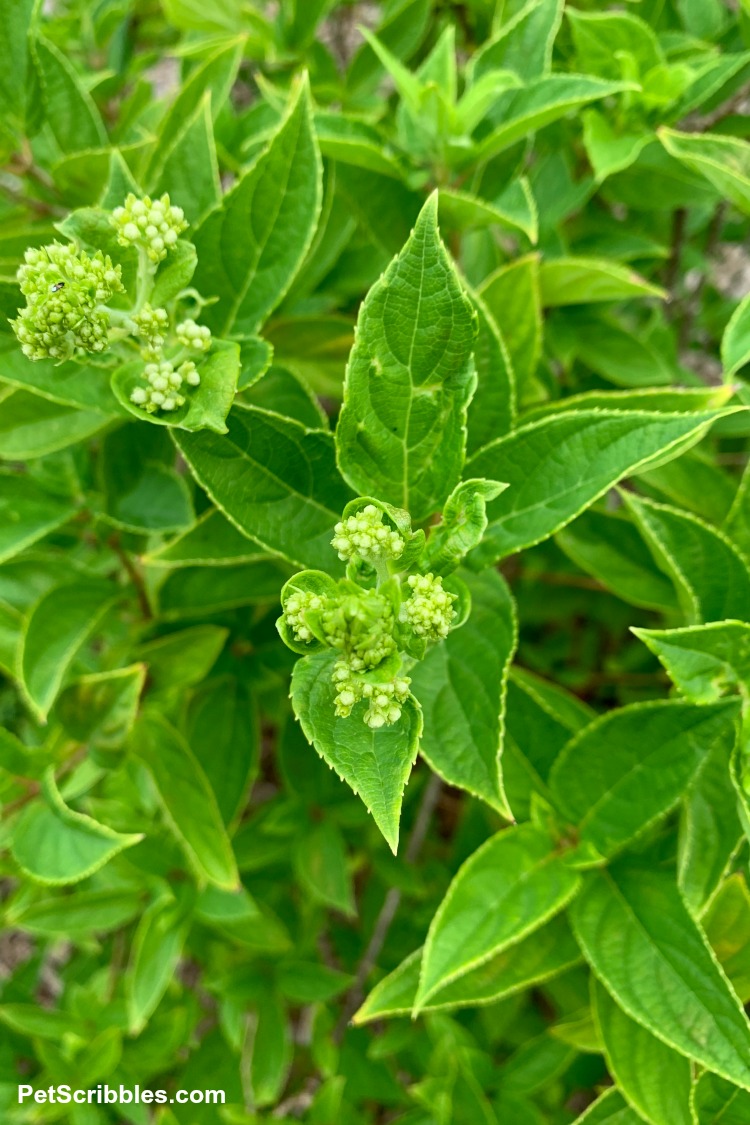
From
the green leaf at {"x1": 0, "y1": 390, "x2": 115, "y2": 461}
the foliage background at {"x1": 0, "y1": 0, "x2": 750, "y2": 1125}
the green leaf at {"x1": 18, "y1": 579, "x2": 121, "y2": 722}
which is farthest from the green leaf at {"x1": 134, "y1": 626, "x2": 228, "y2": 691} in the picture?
the green leaf at {"x1": 0, "y1": 390, "x2": 115, "y2": 461}

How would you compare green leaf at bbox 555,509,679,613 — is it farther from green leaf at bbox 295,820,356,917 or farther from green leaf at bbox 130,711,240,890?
green leaf at bbox 295,820,356,917

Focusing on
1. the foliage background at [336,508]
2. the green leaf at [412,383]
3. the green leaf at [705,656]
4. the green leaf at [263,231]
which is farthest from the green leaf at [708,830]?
the green leaf at [263,231]

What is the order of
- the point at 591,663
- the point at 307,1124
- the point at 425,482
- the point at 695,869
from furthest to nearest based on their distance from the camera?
the point at 591,663 → the point at 307,1124 → the point at 695,869 → the point at 425,482

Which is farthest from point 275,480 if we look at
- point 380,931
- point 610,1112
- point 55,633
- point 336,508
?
point 380,931

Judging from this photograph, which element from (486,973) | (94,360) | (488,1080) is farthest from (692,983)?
(94,360)

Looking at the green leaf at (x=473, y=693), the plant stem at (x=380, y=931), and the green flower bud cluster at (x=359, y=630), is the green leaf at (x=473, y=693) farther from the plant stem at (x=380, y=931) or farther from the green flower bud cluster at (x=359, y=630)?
the plant stem at (x=380, y=931)

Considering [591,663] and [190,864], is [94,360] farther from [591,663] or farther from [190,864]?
[591,663]
